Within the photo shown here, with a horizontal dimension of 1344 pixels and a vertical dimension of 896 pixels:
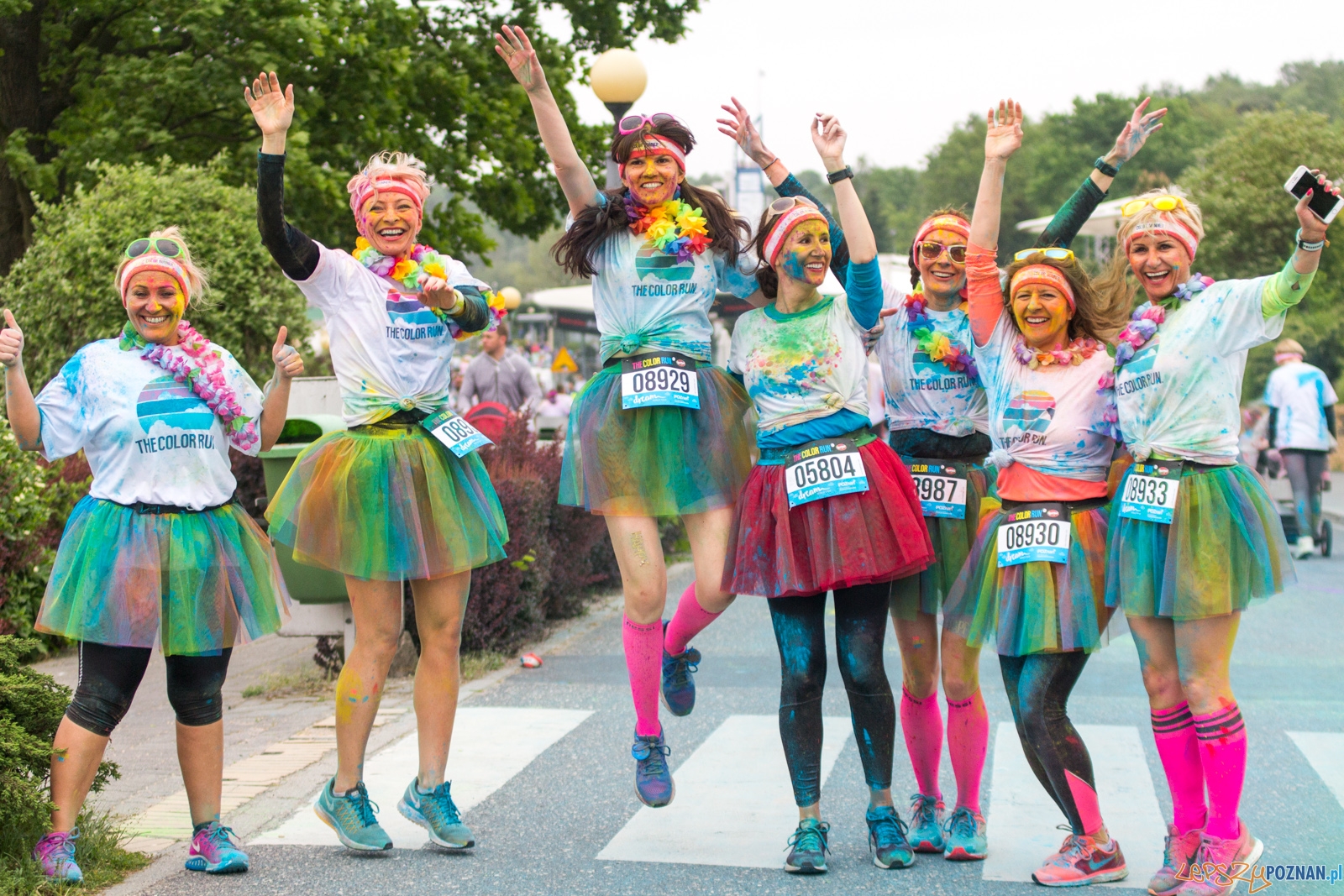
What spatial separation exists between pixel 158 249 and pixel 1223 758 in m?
3.66

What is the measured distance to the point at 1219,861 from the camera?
4.01 meters

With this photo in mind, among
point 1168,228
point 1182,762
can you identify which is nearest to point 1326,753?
point 1182,762

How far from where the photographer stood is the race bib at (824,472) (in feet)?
13.7

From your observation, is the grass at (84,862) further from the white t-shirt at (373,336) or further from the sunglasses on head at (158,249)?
the sunglasses on head at (158,249)

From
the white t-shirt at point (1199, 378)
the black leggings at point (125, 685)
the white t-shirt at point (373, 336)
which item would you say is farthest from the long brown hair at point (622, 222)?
the black leggings at point (125, 685)

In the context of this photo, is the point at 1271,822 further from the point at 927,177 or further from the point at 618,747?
the point at 927,177

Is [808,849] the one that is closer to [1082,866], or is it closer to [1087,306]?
→ [1082,866]

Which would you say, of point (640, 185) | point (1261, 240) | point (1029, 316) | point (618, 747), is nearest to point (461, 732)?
point (618, 747)

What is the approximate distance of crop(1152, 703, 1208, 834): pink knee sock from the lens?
414 centimetres

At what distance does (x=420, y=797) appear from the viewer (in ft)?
15.1

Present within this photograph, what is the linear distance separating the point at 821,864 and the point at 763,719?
2.26 m

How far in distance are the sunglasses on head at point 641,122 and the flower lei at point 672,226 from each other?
0.76ft

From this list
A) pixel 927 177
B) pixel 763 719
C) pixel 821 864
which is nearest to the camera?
pixel 821 864

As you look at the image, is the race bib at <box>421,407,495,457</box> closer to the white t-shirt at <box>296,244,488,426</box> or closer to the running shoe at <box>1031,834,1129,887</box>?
the white t-shirt at <box>296,244,488,426</box>
